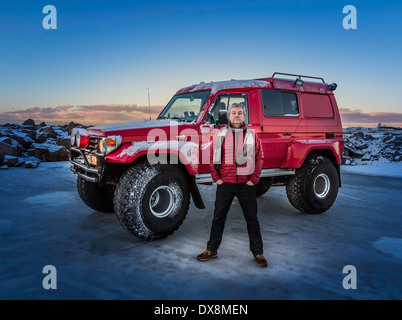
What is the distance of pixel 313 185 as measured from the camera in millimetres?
5871

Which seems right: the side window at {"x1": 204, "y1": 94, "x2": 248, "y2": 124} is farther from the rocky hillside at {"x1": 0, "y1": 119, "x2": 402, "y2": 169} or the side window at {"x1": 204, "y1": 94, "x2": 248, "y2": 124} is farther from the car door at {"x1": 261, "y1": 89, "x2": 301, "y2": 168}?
the rocky hillside at {"x1": 0, "y1": 119, "x2": 402, "y2": 169}

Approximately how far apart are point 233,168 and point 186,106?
2.21m

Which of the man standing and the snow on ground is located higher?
the man standing

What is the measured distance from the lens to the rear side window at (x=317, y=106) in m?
6.13

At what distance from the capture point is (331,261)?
3.68 metres

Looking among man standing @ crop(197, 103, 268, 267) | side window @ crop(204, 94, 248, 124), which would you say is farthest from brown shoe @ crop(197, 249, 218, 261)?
side window @ crop(204, 94, 248, 124)

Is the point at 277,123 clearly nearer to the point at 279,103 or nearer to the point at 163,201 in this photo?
the point at 279,103

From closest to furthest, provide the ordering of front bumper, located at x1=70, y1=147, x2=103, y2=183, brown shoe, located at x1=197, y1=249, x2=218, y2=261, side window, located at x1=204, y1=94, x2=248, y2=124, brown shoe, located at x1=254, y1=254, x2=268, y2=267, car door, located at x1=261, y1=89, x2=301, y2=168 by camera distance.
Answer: brown shoe, located at x1=254, y1=254, x2=268, y2=267, brown shoe, located at x1=197, y1=249, x2=218, y2=261, front bumper, located at x1=70, y1=147, x2=103, y2=183, side window, located at x1=204, y1=94, x2=248, y2=124, car door, located at x1=261, y1=89, x2=301, y2=168

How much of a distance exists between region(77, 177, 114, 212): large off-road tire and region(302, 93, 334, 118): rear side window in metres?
4.00

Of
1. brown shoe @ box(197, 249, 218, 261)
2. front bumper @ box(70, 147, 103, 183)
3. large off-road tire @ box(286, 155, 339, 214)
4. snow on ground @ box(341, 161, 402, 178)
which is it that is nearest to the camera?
brown shoe @ box(197, 249, 218, 261)

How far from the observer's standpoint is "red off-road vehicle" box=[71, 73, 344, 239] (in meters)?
4.20

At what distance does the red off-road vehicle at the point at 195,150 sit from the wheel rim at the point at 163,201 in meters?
0.01
